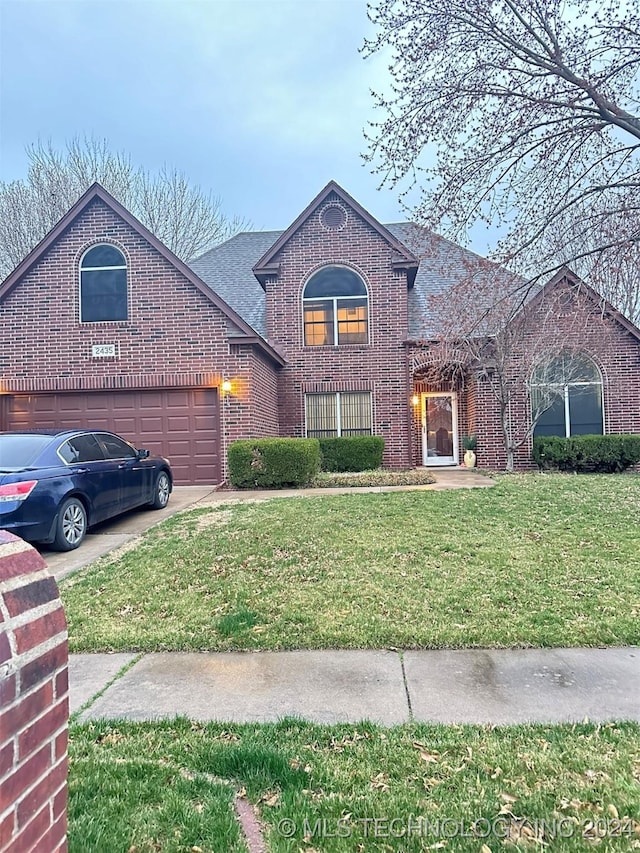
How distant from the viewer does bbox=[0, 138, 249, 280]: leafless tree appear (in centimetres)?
2498

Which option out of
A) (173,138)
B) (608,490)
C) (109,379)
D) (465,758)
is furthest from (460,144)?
(173,138)

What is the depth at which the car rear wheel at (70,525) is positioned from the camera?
629 centimetres

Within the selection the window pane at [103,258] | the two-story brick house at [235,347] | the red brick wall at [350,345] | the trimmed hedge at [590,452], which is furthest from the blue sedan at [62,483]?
the trimmed hedge at [590,452]

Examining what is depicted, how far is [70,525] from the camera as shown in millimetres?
6500

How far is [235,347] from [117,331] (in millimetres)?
2959

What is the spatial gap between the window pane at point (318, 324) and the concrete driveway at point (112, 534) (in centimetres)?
588

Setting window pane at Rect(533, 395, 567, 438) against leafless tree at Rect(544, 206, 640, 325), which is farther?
window pane at Rect(533, 395, 567, 438)

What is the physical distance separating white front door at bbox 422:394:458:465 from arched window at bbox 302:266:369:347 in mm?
3329

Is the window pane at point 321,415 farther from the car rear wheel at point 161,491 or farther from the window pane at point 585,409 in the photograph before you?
the window pane at point 585,409

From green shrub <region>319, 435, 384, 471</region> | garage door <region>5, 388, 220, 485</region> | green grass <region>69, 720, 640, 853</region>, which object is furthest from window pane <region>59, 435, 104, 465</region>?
green shrub <region>319, 435, 384, 471</region>

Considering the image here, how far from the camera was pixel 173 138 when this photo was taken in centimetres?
3080

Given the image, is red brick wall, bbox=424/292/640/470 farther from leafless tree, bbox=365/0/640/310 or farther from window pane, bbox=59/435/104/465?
window pane, bbox=59/435/104/465

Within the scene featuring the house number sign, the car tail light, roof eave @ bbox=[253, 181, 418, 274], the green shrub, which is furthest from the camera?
roof eave @ bbox=[253, 181, 418, 274]

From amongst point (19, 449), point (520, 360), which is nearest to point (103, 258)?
point (19, 449)
